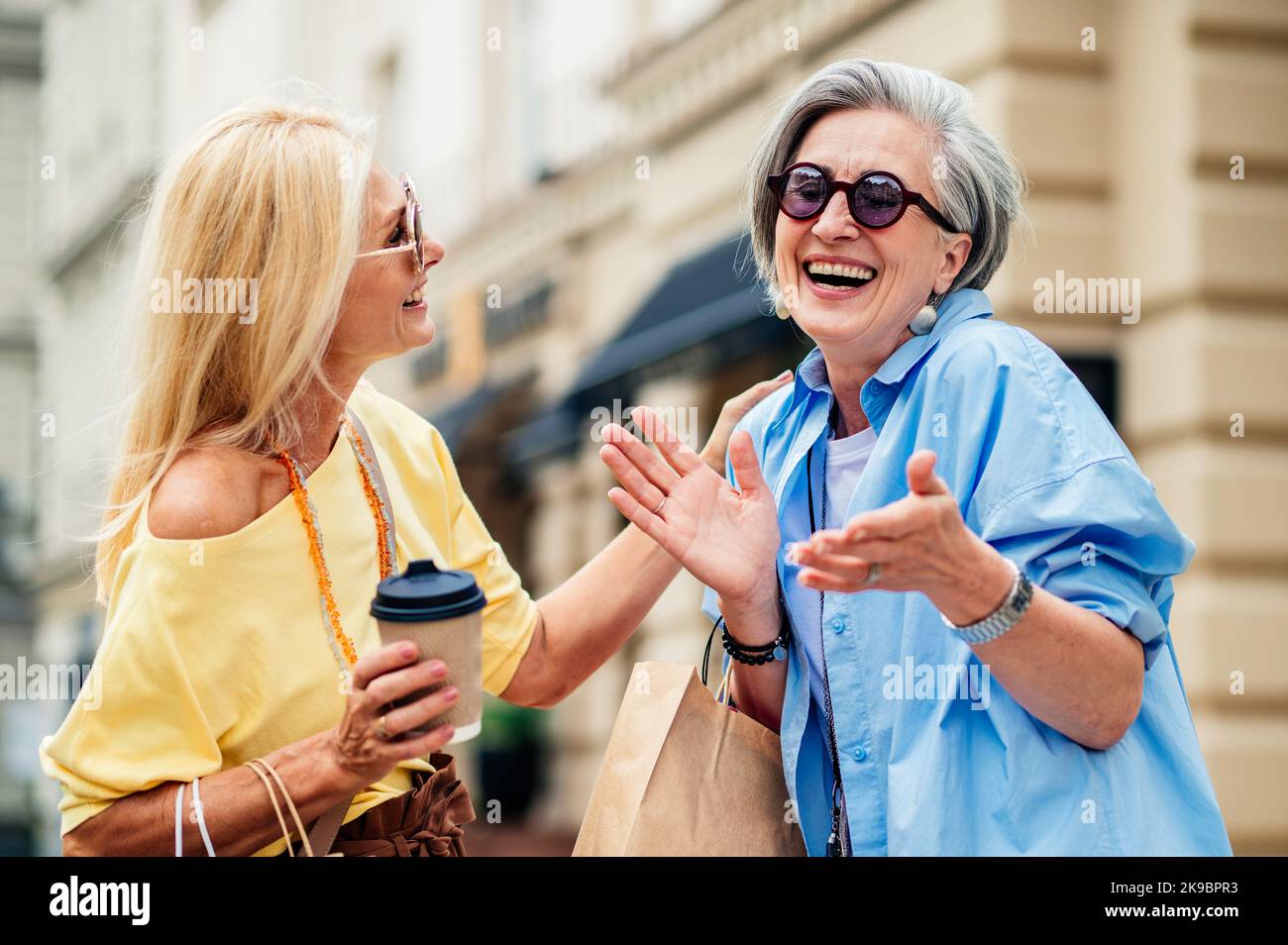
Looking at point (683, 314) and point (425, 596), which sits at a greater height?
point (683, 314)

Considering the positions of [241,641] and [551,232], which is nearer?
[241,641]

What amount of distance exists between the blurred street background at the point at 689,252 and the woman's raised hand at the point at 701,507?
739 millimetres

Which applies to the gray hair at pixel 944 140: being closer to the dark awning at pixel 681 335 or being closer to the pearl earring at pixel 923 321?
the pearl earring at pixel 923 321

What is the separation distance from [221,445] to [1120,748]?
1.34 metres

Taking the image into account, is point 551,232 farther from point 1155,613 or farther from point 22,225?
point 22,225

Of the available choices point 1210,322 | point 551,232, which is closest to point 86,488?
point 1210,322

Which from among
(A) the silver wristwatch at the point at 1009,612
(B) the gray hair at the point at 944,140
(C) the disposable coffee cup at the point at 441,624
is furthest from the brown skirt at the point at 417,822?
(B) the gray hair at the point at 944,140

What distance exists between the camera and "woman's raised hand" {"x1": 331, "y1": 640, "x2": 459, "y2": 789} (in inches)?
72.6

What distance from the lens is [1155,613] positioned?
1.93 m

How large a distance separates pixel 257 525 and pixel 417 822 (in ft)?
1.69

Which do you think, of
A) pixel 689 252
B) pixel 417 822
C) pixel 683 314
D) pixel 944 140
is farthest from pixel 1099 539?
pixel 689 252

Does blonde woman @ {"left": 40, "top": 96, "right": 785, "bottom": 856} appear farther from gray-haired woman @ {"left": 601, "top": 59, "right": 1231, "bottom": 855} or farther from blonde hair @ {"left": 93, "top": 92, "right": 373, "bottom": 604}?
gray-haired woman @ {"left": 601, "top": 59, "right": 1231, "bottom": 855}

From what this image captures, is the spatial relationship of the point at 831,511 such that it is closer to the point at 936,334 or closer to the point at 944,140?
the point at 936,334

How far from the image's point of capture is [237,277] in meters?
2.16
